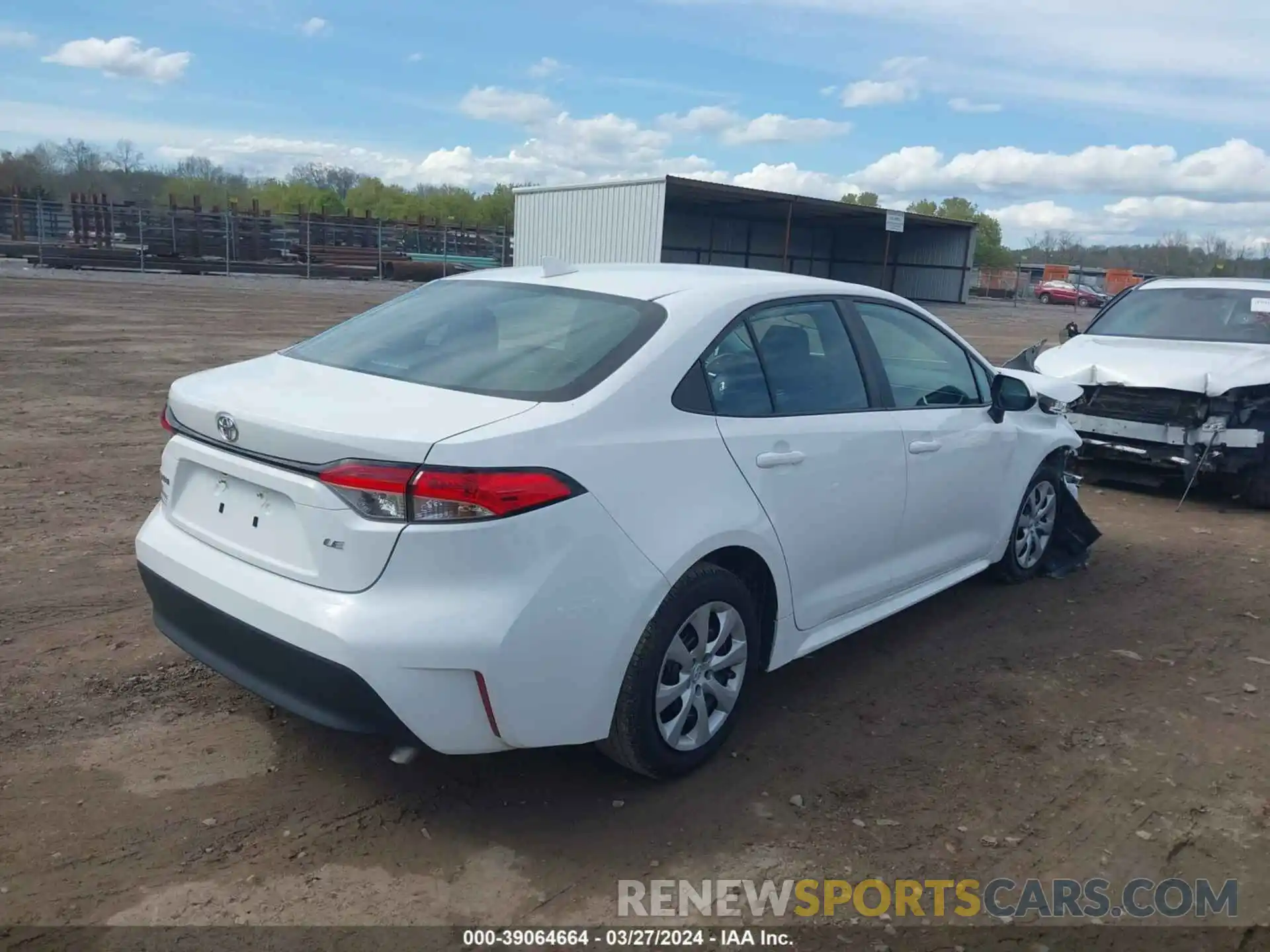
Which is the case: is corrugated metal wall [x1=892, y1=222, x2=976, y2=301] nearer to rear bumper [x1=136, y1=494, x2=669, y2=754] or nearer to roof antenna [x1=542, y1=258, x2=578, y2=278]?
roof antenna [x1=542, y1=258, x2=578, y2=278]

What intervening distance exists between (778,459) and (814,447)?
10.0 inches

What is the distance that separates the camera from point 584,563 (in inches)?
120

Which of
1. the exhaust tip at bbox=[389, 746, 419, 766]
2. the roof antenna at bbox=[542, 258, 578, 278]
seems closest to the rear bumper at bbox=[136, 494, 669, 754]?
the exhaust tip at bbox=[389, 746, 419, 766]

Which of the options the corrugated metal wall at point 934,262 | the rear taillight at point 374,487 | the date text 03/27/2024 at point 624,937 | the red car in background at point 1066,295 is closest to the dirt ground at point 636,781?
the date text 03/27/2024 at point 624,937

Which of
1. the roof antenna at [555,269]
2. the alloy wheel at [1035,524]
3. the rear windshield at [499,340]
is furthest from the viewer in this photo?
the alloy wheel at [1035,524]

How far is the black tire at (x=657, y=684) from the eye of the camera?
3.26 metres

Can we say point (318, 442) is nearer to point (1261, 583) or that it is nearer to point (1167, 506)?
point (1261, 583)

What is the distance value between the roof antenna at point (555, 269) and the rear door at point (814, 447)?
2.74 ft

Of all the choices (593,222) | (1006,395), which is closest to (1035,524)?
(1006,395)

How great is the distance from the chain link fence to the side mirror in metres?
34.1

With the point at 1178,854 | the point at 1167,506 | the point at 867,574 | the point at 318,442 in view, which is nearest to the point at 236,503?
the point at 318,442

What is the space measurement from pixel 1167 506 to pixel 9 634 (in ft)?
25.7

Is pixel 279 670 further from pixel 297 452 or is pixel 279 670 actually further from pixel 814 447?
pixel 814 447

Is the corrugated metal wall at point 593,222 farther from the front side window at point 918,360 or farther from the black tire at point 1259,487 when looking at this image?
the front side window at point 918,360
